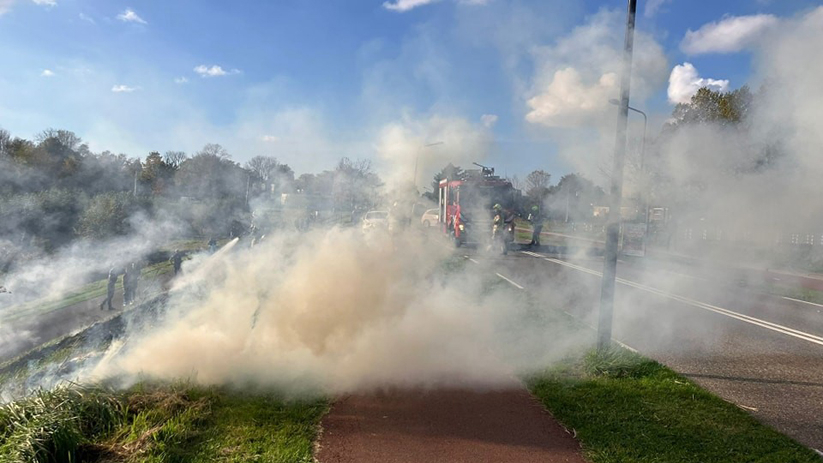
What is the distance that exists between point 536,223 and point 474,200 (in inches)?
175

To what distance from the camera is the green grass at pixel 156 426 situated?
4406mm

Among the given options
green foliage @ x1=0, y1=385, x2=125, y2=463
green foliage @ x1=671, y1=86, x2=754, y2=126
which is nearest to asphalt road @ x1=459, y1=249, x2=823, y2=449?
green foliage @ x1=671, y1=86, x2=754, y2=126

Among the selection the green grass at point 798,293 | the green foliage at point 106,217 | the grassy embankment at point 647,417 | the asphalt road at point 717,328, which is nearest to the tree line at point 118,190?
the green foliage at point 106,217

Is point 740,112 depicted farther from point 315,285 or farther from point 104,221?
point 104,221

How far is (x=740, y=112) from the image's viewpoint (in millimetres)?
8781

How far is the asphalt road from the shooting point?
6.25 meters

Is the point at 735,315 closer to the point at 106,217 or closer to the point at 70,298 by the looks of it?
the point at 106,217

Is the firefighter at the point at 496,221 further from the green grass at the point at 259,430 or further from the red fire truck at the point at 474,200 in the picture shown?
the green grass at the point at 259,430

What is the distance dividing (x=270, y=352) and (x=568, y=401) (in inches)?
151

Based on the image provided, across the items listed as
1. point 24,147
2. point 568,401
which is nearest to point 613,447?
point 568,401

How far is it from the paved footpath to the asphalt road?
251 cm

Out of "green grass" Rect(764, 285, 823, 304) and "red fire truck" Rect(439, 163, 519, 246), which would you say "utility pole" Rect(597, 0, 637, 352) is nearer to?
"green grass" Rect(764, 285, 823, 304)

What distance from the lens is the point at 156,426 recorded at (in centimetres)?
486

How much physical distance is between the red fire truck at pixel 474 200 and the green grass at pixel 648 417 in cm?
1471
